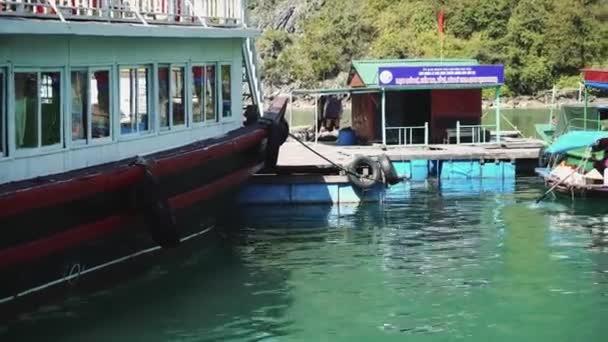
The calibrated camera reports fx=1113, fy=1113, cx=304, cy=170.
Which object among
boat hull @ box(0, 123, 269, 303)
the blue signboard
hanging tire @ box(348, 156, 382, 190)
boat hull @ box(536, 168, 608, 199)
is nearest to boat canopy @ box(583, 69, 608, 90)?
the blue signboard

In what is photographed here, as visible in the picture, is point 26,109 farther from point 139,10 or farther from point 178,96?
point 178,96

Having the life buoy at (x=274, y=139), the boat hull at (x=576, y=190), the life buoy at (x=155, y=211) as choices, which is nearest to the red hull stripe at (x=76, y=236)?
the life buoy at (x=155, y=211)

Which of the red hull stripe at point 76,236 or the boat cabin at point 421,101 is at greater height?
the boat cabin at point 421,101

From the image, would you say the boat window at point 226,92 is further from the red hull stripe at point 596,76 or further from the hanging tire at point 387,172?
the red hull stripe at point 596,76

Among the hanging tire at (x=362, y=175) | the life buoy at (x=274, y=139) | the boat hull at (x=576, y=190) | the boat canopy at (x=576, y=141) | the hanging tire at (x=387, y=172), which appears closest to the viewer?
the life buoy at (x=274, y=139)

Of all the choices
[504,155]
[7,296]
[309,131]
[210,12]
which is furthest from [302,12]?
[7,296]

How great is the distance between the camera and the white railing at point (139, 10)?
39.2 feet

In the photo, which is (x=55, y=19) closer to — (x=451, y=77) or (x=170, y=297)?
(x=170, y=297)

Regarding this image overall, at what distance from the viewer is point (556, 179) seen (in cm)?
2278

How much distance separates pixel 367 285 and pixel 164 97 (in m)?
3.99

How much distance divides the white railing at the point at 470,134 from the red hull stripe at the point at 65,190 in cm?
1629

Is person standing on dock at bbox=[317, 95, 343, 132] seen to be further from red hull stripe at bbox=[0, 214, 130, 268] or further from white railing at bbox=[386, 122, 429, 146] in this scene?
red hull stripe at bbox=[0, 214, 130, 268]

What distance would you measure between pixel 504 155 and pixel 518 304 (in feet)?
40.4

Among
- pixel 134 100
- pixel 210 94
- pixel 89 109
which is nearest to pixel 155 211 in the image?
pixel 89 109
